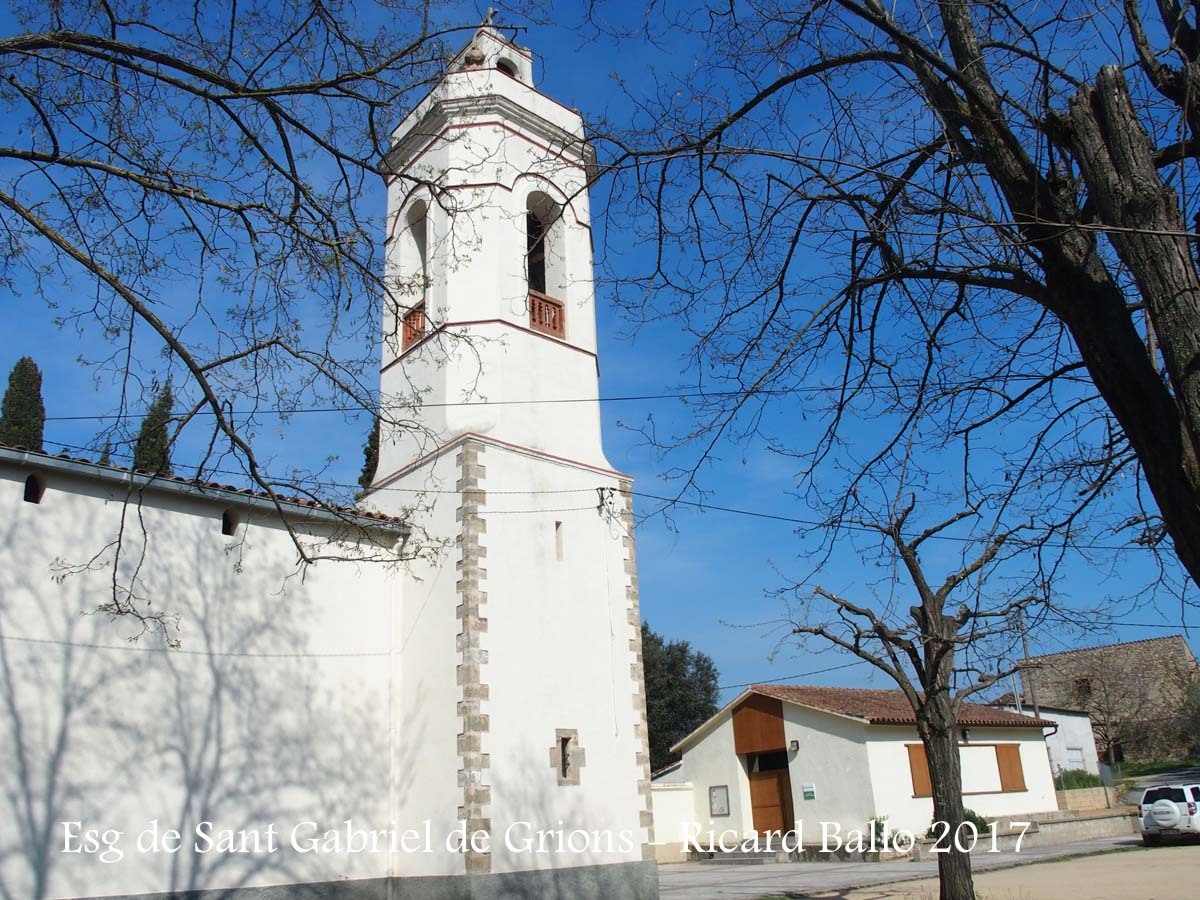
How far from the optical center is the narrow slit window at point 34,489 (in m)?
10.2

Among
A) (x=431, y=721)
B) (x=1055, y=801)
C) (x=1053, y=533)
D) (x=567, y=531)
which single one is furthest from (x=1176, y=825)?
(x=1053, y=533)

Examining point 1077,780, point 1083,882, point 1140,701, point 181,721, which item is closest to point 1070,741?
point 1077,780

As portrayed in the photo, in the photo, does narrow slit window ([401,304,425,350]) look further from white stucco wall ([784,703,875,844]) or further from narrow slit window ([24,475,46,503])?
white stucco wall ([784,703,875,844])

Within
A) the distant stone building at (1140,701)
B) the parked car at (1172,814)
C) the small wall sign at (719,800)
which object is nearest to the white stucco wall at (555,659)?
the small wall sign at (719,800)

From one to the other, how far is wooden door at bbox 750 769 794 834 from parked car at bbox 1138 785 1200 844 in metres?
7.65

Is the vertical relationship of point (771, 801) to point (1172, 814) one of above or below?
above

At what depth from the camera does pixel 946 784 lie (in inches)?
417

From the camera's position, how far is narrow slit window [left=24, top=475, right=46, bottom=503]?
10227 mm

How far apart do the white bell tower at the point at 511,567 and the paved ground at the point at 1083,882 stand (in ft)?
12.1

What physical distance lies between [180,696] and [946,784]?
27.9 feet

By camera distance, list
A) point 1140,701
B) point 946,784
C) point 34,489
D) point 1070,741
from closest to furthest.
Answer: point 34,489, point 946,784, point 1070,741, point 1140,701

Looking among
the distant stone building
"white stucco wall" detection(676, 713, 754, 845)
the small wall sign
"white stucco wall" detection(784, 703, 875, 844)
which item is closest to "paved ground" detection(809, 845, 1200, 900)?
"white stucco wall" detection(784, 703, 875, 844)

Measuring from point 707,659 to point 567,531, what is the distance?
31.3 meters

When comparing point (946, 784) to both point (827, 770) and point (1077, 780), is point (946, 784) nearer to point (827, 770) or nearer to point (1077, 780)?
point (827, 770)
